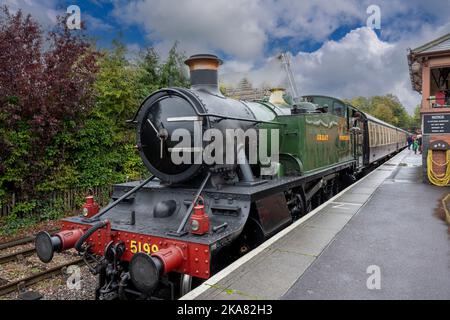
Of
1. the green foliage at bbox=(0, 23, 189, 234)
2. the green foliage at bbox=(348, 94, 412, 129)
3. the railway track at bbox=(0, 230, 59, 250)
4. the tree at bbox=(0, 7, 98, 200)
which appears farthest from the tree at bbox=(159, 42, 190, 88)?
the green foliage at bbox=(348, 94, 412, 129)

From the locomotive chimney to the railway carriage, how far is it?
0.02 m

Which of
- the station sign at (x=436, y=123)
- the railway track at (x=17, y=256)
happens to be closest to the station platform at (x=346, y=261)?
the railway track at (x=17, y=256)

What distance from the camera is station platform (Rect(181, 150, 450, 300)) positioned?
3303 mm

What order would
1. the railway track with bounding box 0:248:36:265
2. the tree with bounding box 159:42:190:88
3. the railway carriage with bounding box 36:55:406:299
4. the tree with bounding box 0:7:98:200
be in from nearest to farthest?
the railway carriage with bounding box 36:55:406:299 < the railway track with bounding box 0:248:36:265 < the tree with bounding box 0:7:98:200 < the tree with bounding box 159:42:190:88

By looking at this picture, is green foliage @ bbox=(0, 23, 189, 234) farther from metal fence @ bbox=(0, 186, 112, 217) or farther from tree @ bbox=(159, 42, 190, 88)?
tree @ bbox=(159, 42, 190, 88)

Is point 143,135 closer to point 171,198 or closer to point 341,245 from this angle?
point 171,198

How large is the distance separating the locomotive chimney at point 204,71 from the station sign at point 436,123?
8.96 meters

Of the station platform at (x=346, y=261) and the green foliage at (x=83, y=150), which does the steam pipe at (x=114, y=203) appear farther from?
the station platform at (x=346, y=261)

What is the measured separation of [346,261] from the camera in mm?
4129

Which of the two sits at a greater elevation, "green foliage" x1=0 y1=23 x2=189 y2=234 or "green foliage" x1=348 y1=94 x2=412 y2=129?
"green foliage" x1=348 y1=94 x2=412 y2=129

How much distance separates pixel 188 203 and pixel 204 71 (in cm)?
214

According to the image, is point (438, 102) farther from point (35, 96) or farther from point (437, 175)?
point (35, 96)

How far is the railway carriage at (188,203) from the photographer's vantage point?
11.9 feet

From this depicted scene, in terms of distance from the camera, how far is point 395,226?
579 cm
